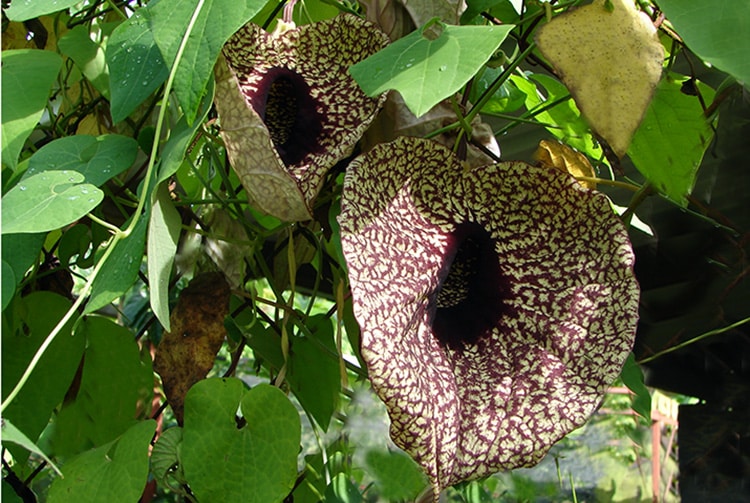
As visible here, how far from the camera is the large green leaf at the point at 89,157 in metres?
0.69

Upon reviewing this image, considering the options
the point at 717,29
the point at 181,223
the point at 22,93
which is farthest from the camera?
the point at 181,223

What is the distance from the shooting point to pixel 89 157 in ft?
2.33

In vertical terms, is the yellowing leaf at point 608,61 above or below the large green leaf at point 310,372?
above

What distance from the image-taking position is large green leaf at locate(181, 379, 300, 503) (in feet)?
2.26

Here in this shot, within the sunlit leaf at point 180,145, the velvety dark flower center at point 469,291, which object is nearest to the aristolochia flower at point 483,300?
the velvety dark flower center at point 469,291

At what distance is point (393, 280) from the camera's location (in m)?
0.57

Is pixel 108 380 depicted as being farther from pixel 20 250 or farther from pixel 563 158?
pixel 563 158

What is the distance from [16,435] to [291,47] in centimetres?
35

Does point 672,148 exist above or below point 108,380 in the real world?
above

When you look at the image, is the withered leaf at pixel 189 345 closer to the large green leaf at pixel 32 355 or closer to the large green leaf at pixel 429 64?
the large green leaf at pixel 32 355

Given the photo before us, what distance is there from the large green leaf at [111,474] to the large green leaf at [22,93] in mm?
233

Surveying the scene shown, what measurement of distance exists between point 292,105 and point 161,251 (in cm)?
16

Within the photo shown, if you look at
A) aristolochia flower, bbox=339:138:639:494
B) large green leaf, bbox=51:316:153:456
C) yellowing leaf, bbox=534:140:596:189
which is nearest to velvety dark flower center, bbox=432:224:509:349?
aristolochia flower, bbox=339:138:639:494

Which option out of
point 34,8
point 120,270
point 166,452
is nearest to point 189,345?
point 166,452
